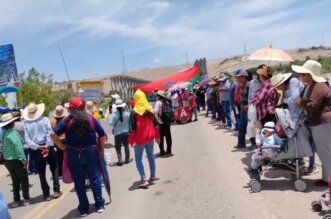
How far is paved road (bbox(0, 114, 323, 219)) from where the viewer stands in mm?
6422

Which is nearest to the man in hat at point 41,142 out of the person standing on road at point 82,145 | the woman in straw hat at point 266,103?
the person standing on road at point 82,145

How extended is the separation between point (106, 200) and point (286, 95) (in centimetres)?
373

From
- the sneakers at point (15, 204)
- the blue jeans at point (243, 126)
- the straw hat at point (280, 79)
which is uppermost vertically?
the straw hat at point (280, 79)

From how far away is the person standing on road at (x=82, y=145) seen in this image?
6.99 m

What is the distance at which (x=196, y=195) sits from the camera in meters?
7.50

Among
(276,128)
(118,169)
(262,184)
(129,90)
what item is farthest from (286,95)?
(129,90)

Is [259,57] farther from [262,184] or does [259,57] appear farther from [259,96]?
[262,184]

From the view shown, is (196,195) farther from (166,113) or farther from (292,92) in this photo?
(166,113)

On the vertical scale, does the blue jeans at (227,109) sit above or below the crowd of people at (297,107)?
below

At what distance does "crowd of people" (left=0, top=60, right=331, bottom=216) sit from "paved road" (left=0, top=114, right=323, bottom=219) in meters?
0.38

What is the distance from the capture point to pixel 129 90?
42656 mm

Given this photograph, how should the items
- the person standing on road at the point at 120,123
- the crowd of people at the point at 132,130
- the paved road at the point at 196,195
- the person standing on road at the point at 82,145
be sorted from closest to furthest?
1. the paved road at the point at 196,195
2. the crowd of people at the point at 132,130
3. the person standing on road at the point at 82,145
4. the person standing on road at the point at 120,123

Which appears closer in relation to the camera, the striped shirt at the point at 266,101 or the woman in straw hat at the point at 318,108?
the woman in straw hat at the point at 318,108

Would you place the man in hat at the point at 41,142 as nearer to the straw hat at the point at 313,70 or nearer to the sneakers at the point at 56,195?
the sneakers at the point at 56,195
